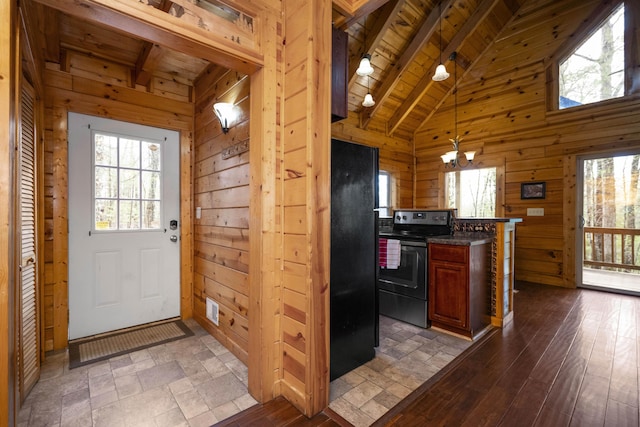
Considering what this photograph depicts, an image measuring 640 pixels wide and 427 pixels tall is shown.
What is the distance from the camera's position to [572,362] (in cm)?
221

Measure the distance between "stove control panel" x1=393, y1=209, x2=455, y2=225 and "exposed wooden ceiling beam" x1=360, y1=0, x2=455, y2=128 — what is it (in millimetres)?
2296

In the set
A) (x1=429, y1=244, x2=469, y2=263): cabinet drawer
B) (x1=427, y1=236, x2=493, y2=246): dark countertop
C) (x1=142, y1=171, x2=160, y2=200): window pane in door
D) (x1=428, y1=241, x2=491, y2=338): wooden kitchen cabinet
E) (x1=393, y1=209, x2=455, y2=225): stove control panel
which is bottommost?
(x1=428, y1=241, x2=491, y2=338): wooden kitchen cabinet

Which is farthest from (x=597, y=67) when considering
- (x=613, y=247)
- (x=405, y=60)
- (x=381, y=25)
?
(x=381, y=25)

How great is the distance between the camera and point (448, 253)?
8.81 feet

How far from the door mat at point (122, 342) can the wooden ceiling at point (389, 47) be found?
247 cm

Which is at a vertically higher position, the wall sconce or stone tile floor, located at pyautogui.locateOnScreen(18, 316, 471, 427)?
the wall sconce

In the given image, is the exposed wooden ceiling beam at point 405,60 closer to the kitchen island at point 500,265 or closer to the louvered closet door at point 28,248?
the kitchen island at point 500,265

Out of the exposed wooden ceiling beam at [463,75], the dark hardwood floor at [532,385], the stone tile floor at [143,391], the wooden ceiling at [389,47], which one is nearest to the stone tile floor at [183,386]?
the stone tile floor at [143,391]

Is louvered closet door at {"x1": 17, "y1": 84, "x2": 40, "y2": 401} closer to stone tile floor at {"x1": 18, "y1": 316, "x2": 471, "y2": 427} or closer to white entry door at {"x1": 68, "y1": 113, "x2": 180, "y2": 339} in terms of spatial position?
stone tile floor at {"x1": 18, "y1": 316, "x2": 471, "y2": 427}

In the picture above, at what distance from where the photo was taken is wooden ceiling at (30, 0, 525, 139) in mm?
2348

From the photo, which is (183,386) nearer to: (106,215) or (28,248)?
(28,248)

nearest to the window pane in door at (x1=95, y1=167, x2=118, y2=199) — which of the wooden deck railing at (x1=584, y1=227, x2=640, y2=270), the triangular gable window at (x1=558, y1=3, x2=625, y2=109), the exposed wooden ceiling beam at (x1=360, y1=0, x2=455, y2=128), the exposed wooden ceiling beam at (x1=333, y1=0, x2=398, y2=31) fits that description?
the exposed wooden ceiling beam at (x1=333, y1=0, x2=398, y2=31)

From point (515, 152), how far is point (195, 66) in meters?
5.25

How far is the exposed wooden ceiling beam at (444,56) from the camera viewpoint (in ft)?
14.1
